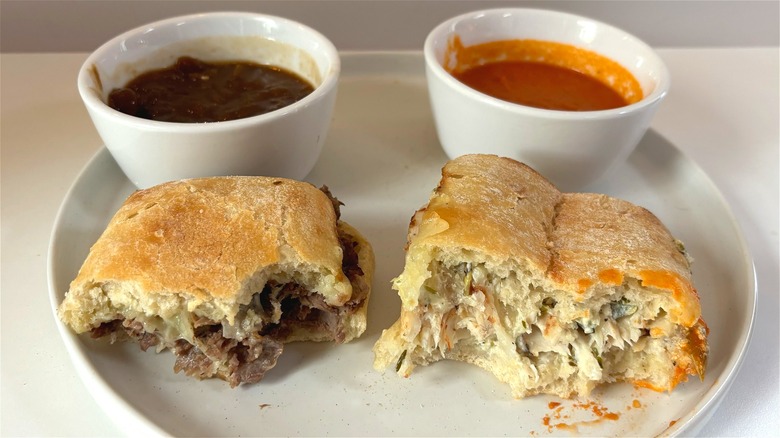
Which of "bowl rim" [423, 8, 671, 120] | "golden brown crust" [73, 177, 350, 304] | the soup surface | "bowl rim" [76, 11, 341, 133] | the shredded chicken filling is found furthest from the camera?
the soup surface

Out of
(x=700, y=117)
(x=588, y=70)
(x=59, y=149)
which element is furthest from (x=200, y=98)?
(x=700, y=117)

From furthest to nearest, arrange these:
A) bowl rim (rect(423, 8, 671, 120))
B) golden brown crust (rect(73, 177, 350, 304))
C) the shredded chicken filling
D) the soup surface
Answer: the soup surface < bowl rim (rect(423, 8, 671, 120)) < the shredded chicken filling < golden brown crust (rect(73, 177, 350, 304))

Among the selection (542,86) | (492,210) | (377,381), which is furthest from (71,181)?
(542,86)

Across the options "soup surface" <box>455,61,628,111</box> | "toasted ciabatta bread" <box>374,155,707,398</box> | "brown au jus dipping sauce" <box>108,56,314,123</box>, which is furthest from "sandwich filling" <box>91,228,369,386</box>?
"soup surface" <box>455,61,628,111</box>

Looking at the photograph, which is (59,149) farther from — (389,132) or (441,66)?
(441,66)

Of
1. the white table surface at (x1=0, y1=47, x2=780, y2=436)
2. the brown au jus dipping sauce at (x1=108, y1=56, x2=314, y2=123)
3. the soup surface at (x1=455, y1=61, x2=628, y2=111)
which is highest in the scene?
the soup surface at (x1=455, y1=61, x2=628, y2=111)

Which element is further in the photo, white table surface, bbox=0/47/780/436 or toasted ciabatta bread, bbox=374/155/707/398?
white table surface, bbox=0/47/780/436

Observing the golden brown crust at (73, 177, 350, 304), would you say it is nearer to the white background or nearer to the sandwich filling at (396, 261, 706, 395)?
the sandwich filling at (396, 261, 706, 395)
